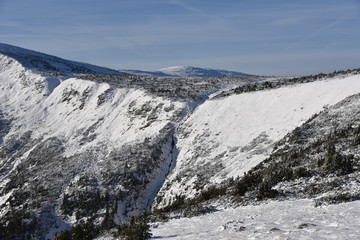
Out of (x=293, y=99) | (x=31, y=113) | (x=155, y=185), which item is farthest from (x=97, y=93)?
(x=293, y=99)

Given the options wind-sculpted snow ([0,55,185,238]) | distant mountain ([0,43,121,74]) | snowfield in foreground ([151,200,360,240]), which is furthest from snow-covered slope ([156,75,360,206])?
distant mountain ([0,43,121,74])

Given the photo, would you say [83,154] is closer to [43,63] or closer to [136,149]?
[136,149]

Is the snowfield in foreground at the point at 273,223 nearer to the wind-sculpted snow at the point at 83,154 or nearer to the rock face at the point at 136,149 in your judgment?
the rock face at the point at 136,149

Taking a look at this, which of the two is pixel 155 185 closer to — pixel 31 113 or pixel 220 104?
pixel 220 104

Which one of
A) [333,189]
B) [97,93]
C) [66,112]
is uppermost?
[97,93]

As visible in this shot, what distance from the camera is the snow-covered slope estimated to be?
2345cm

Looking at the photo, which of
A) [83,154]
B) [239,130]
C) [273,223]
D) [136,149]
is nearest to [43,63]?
[83,154]

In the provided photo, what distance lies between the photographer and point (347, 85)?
2708 centimetres

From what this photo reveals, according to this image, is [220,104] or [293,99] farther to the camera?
[220,104]

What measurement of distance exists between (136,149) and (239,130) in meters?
12.7

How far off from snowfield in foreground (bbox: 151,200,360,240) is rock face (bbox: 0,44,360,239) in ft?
32.3

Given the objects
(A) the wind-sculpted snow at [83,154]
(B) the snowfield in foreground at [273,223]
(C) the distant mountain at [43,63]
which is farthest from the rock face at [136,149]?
(C) the distant mountain at [43,63]

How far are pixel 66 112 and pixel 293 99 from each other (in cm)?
4187

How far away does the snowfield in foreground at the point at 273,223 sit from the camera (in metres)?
7.53
